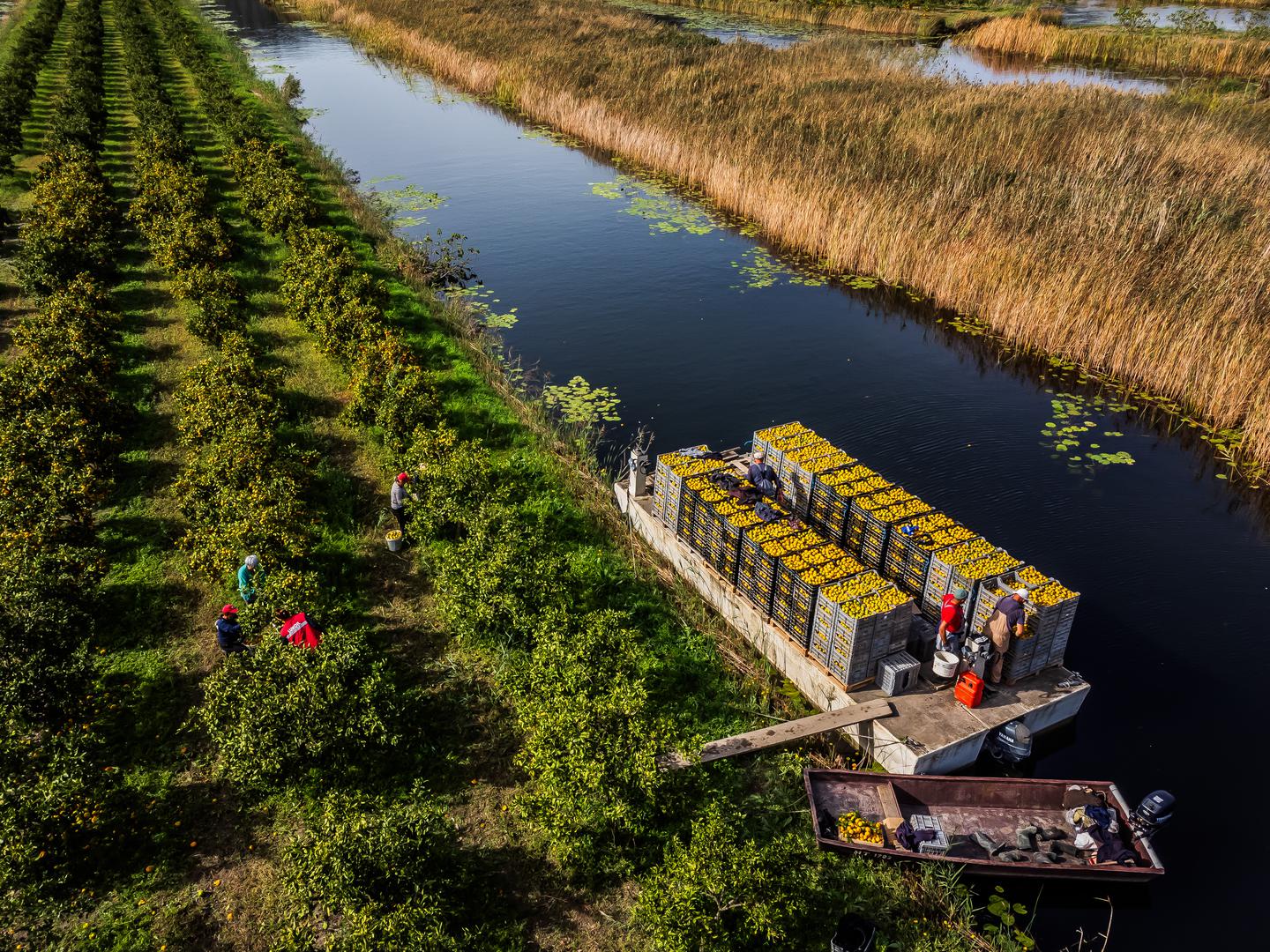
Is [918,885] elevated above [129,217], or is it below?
below

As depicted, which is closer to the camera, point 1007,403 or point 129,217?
point 1007,403

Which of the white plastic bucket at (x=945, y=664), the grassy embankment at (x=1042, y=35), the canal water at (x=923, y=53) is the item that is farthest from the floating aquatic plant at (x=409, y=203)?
the grassy embankment at (x=1042, y=35)

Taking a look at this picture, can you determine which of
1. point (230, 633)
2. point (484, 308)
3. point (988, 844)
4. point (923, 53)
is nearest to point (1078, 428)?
point (988, 844)

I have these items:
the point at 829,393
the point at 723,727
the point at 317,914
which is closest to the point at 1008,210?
the point at 829,393

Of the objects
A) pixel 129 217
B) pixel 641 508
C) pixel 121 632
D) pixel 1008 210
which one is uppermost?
pixel 1008 210

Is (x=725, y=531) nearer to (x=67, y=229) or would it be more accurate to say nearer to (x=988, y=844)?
(x=988, y=844)

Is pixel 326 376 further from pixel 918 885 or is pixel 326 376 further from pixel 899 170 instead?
pixel 899 170

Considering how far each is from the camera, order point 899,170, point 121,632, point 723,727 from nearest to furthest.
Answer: point 723,727
point 121,632
point 899,170
